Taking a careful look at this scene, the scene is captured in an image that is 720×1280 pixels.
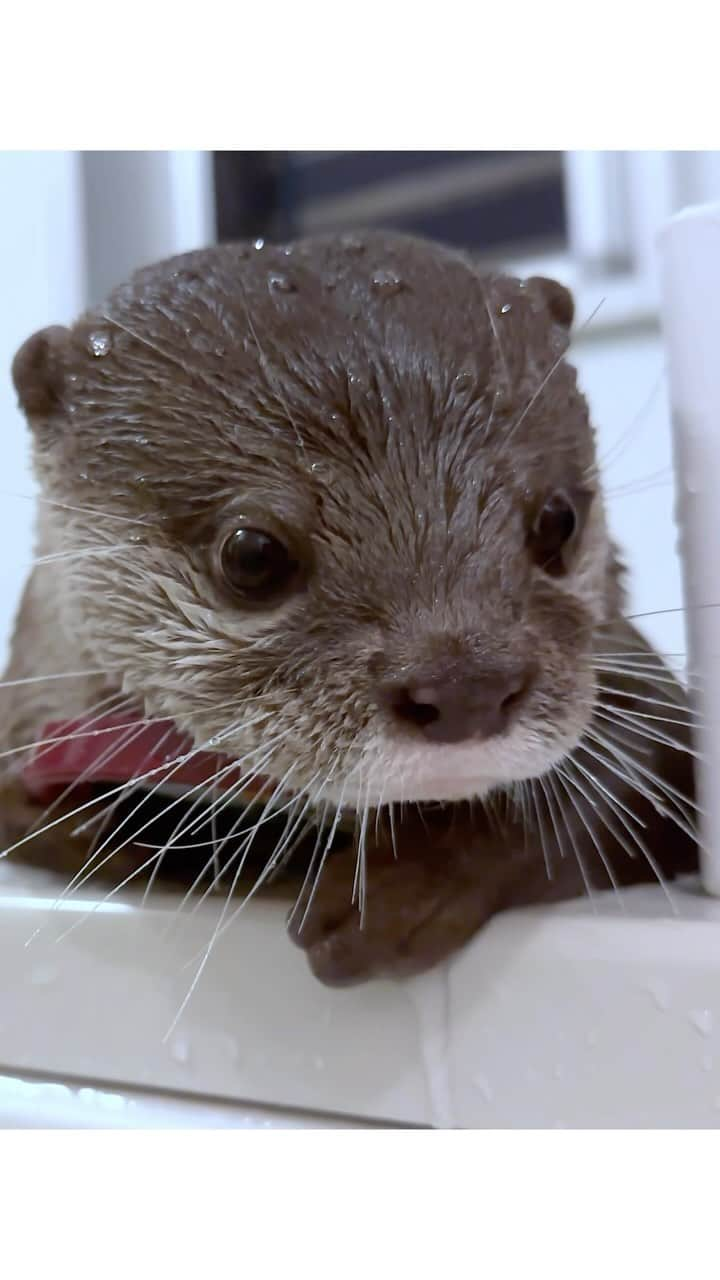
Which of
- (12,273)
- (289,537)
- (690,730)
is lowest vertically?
(690,730)

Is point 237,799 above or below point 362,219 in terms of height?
below

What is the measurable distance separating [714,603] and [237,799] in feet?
1.29

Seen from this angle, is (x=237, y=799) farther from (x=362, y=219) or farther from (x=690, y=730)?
(x=362, y=219)

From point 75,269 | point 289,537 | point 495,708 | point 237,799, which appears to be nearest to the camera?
point 495,708

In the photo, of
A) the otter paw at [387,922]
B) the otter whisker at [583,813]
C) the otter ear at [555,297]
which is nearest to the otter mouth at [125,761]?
the otter paw at [387,922]

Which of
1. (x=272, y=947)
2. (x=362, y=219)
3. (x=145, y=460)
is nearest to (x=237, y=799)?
(x=272, y=947)

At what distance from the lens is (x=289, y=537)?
2.62ft

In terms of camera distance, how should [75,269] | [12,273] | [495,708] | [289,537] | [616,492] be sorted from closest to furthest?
[495,708]
[289,537]
[616,492]
[12,273]
[75,269]

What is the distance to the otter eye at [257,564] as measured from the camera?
2.66ft

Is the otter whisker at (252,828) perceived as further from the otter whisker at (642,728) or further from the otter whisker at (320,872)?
the otter whisker at (642,728)

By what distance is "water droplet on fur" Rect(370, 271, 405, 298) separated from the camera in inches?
34.8

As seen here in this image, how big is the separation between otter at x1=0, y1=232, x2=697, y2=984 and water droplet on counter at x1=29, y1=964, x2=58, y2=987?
3.7 inches

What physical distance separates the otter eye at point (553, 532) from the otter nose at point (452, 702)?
0.58 ft

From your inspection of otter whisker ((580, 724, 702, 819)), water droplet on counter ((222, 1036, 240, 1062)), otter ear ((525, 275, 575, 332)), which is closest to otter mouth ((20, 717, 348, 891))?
water droplet on counter ((222, 1036, 240, 1062))
